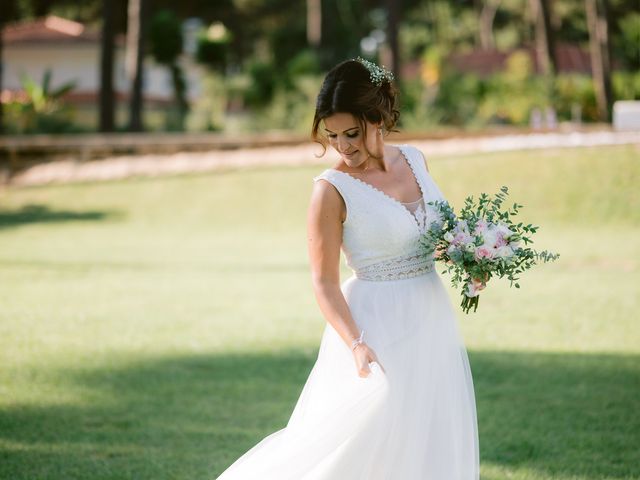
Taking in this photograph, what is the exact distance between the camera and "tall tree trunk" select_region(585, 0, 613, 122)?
28.9 meters

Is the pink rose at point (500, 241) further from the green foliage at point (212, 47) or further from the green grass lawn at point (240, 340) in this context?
the green foliage at point (212, 47)

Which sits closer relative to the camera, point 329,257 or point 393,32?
point 329,257

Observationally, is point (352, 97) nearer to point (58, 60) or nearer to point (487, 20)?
point (58, 60)

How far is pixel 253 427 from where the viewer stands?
18.6 feet

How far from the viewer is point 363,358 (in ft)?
10.4

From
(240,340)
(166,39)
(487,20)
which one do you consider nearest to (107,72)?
(166,39)

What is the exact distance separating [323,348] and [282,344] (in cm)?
483

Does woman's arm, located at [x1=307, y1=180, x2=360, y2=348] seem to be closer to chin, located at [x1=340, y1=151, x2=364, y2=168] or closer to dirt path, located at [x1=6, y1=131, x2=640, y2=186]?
chin, located at [x1=340, y1=151, x2=364, y2=168]

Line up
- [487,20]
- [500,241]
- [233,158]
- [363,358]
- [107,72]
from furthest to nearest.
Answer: [487,20]
[107,72]
[233,158]
[500,241]
[363,358]

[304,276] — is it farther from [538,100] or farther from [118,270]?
[538,100]

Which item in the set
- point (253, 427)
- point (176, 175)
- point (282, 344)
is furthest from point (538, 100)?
point (253, 427)

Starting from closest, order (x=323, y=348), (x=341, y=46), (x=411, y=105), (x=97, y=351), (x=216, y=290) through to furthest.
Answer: (x=323, y=348), (x=97, y=351), (x=216, y=290), (x=411, y=105), (x=341, y=46)

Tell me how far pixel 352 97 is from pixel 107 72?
2458 cm

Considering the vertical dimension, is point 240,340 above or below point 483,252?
below
